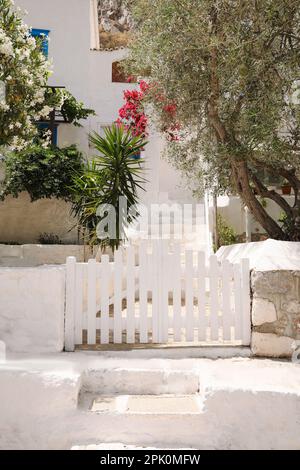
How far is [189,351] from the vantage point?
439 centimetres

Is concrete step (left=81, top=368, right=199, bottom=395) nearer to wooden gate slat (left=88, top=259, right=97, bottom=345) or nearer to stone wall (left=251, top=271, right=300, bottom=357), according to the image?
wooden gate slat (left=88, top=259, right=97, bottom=345)

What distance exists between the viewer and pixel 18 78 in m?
4.61

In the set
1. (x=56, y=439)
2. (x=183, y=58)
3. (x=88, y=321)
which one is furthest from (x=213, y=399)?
(x=183, y=58)

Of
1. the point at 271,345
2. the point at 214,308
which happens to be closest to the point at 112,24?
the point at 214,308

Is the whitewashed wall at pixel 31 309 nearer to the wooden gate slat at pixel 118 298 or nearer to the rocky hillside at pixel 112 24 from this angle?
the wooden gate slat at pixel 118 298

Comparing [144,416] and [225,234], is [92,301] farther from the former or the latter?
[225,234]

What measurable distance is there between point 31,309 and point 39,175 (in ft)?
20.9

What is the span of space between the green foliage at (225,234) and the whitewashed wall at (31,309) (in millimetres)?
4881

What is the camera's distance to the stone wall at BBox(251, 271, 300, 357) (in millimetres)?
4375

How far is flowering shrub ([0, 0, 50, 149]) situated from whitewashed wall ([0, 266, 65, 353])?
62.7 inches

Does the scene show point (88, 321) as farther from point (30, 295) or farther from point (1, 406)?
point (1, 406)

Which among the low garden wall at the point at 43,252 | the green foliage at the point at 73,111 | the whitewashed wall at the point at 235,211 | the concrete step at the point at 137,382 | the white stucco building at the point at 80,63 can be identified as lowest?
the concrete step at the point at 137,382

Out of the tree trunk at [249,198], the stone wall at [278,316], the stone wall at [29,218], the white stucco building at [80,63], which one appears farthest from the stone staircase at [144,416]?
the white stucco building at [80,63]

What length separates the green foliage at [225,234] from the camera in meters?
8.55
